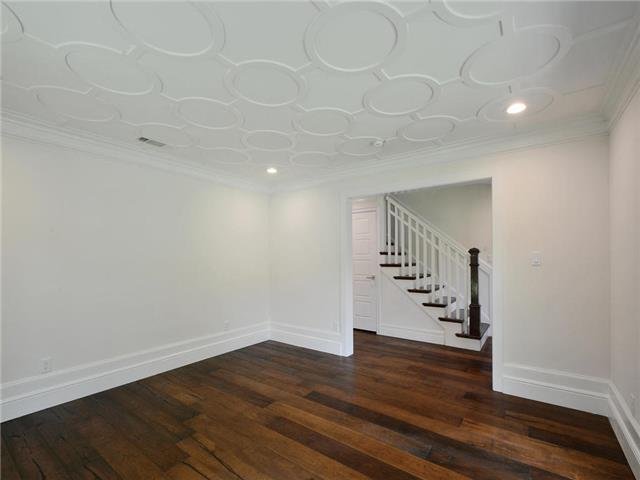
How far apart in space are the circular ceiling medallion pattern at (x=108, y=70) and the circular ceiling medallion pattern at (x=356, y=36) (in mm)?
1108

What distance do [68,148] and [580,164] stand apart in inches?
188

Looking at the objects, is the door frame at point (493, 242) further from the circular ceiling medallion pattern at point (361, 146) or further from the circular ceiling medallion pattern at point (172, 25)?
the circular ceiling medallion pattern at point (172, 25)

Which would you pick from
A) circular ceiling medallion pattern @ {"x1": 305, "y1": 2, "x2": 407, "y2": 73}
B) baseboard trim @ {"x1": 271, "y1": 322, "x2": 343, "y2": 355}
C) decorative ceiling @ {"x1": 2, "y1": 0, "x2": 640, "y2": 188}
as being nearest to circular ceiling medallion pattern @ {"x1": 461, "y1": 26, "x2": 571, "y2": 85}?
decorative ceiling @ {"x1": 2, "y1": 0, "x2": 640, "y2": 188}

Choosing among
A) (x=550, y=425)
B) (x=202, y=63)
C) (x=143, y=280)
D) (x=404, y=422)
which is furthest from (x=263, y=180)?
(x=550, y=425)

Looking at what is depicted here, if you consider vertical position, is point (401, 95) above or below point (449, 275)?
above

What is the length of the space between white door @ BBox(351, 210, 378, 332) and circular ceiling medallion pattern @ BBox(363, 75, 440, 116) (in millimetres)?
3019

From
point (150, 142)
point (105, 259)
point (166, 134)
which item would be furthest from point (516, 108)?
point (105, 259)

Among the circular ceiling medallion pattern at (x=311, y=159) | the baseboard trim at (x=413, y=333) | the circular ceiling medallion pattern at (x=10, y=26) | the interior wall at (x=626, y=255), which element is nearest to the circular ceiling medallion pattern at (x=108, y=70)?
the circular ceiling medallion pattern at (x=10, y=26)

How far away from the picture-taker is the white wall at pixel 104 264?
102 inches

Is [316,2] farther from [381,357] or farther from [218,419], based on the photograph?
[381,357]

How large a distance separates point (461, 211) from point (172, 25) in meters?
5.84

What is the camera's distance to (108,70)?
186cm

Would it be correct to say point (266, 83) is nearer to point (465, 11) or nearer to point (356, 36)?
point (356, 36)

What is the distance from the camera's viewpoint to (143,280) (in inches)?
133
